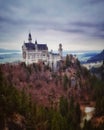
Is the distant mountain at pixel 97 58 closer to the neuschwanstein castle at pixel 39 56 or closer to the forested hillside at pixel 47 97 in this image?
the forested hillside at pixel 47 97

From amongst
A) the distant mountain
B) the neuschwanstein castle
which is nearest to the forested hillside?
the neuschwanstein castle

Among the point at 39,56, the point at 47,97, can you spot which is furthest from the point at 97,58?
the point at 47,97

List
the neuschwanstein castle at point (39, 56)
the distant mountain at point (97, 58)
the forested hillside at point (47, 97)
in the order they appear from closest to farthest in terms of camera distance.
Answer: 1. the forested hillside at point (47, 97)
2. the distant mountain at point (97, 58)
3. the neuschwanstein castle at point (39, 56)

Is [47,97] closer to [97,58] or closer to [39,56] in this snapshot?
[39,56]

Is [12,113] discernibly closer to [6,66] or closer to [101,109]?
[6,66]

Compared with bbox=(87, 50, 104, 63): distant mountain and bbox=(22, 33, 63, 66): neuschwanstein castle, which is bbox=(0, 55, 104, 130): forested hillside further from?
bbox=(87, 50, 104, 63): distant mountain

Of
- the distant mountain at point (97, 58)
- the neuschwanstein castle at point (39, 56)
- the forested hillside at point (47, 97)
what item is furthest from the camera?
the neuschwanstein castle at point (39, 56)

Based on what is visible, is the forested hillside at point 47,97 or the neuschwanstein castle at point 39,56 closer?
the forested hillside at point 47,97

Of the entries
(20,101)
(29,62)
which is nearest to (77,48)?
(20,101)

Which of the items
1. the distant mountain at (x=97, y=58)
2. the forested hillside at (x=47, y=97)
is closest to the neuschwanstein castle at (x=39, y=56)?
the forested hillside at (x=47, y=97)

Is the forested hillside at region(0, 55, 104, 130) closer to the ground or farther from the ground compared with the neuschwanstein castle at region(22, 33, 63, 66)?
closer to the ground

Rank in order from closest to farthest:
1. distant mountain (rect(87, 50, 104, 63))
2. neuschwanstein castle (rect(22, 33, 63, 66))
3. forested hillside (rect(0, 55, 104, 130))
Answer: forested hillside (rect(0, 55, 104, 130))
distant mountain (rect(87, 50, 104, 63))
neuschwanstein castle (rect(22, 33, 63, 66))

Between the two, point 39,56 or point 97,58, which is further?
point 39,56
